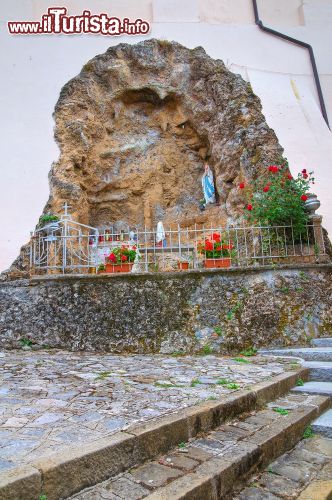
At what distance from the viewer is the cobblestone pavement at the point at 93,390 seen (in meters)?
2.12

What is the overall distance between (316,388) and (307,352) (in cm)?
120

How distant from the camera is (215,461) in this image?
83.3 inches

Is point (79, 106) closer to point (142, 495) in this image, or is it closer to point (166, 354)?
point (166, 354)

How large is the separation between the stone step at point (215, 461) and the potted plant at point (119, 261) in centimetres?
385

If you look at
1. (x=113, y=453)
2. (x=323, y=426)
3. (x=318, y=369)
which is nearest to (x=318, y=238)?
(x=318, y=369)

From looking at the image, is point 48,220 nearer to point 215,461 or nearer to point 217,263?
point 217,263

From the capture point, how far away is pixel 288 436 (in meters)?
2.71

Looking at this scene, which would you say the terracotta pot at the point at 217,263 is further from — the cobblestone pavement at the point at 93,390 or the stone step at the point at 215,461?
the stone step at the point at 215,461

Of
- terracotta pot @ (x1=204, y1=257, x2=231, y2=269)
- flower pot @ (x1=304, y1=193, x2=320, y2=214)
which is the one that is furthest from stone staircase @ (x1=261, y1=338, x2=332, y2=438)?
flower pot @ (x1=304, y1=193, x2=320, y2=214)

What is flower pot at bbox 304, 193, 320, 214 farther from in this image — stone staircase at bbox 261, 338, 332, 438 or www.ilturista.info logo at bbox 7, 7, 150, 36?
www.ilturista.info logo at bbox 7, 7, 150, 36

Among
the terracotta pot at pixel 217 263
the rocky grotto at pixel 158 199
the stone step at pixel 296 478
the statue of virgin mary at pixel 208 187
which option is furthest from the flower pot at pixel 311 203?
the stone step at pixel 296 478

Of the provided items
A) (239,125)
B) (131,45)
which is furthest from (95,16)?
(239,125)

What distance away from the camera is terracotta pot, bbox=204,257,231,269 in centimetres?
618

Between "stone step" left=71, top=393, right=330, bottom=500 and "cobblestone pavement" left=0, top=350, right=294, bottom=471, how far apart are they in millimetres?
289
